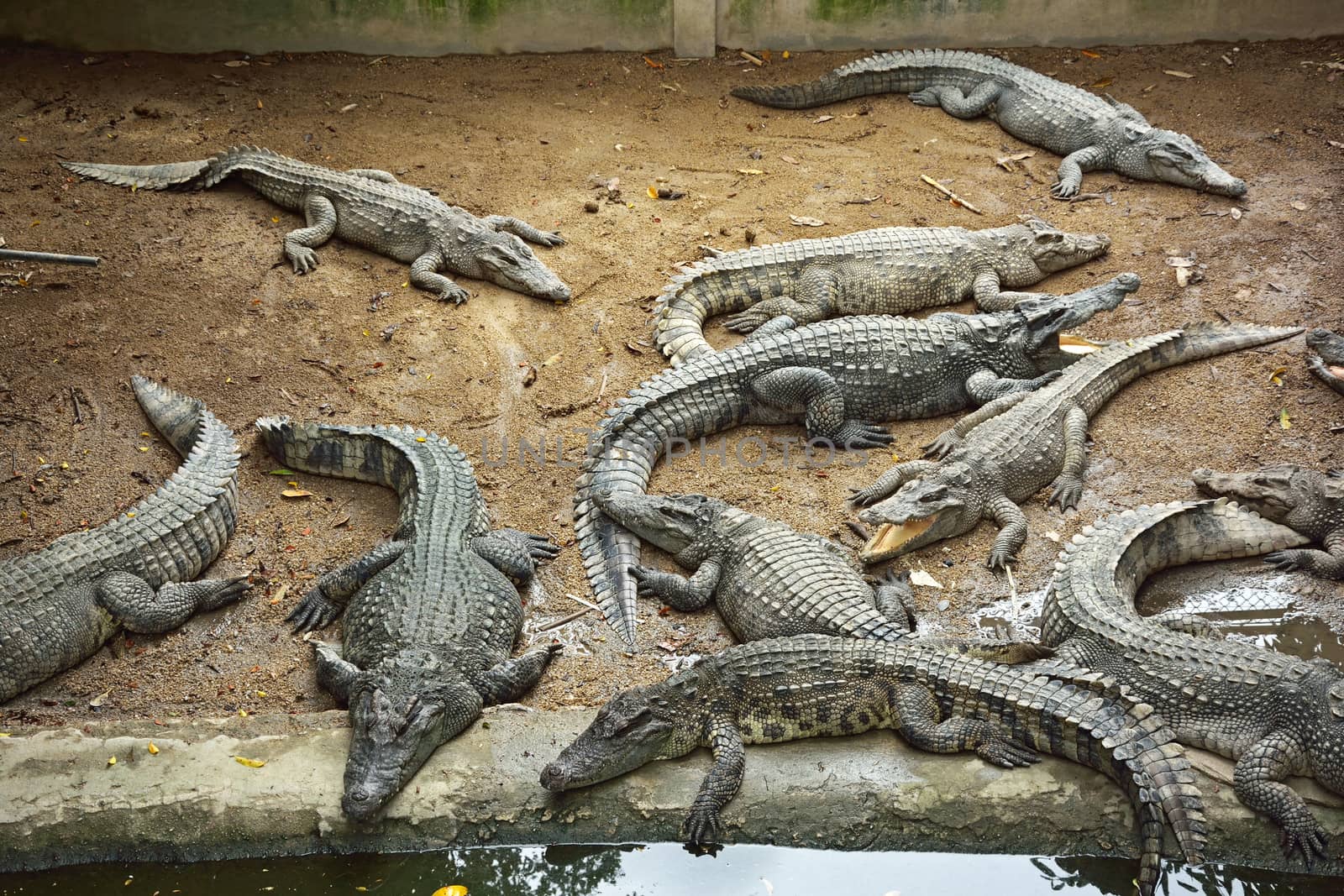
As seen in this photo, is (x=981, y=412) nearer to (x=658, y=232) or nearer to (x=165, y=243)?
(x=658, y=232)

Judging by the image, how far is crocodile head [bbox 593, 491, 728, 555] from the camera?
18.1 ft

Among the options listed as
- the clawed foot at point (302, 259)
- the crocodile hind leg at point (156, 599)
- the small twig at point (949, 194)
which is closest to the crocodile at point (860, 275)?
the small twig at point (949, 194)

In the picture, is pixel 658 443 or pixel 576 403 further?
pixel 576 403

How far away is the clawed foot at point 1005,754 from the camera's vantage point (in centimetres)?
431

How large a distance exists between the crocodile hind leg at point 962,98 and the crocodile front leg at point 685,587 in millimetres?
5329

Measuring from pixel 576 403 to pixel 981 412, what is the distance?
219 cm

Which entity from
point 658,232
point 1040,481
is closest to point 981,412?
point 1040,481

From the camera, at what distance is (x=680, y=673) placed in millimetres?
4590

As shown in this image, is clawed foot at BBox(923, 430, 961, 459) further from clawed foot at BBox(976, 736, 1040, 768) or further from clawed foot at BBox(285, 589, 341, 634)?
clawed foot at BBox(285, 589, 341, 634)

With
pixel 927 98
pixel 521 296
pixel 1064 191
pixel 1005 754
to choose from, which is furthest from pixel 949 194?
pixel 1005 754

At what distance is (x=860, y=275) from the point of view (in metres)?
7.29

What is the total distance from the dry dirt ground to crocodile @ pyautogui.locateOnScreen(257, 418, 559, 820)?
0.18m

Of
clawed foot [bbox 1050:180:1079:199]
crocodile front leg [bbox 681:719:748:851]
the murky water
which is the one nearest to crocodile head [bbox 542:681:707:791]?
crocodile front leg [bbox 681:719:748:851]

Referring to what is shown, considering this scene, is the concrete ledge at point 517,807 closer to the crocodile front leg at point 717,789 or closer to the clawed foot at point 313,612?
the crocodile front leg at point 717,789
